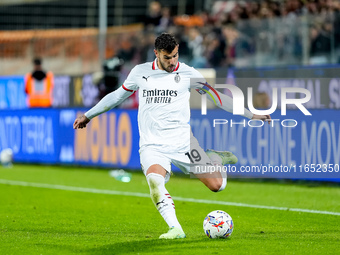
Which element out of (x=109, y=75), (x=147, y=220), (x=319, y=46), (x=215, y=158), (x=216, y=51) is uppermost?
(x=319, y=46)

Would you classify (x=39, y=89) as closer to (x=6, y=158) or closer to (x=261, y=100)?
(x=6, y=158)

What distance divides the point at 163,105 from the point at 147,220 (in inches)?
84.3

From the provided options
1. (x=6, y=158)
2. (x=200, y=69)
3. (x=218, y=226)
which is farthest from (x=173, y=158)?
(x=6, y=158)

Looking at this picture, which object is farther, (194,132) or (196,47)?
(196,47)

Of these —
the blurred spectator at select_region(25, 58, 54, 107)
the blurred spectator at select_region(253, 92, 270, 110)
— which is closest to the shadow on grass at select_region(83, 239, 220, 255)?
the blurred spectator at select_region(253, 92, 270, 110)

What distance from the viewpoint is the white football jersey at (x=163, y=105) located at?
8.23 meters

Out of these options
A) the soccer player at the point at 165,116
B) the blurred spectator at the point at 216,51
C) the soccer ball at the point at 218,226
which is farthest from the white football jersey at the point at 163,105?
the blurred spectator at the point at 216,51

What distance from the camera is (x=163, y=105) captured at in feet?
27.0

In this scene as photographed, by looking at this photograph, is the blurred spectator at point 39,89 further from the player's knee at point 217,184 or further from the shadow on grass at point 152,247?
the shadow on grass at point 152,247

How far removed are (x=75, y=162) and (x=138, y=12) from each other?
9398 millimetres

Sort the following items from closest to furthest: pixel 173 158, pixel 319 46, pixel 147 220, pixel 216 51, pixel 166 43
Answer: pixel 166 43 → pixel 173 158 → pixel 147 220 → pixel 319 46 → pixel 216 51

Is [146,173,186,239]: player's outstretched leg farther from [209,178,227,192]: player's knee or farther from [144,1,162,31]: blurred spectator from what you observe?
[144,1,162,31]: blurred spectator

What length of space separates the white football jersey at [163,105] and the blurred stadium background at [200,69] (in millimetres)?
5656

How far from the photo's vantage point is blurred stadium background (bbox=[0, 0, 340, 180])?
14.1m
